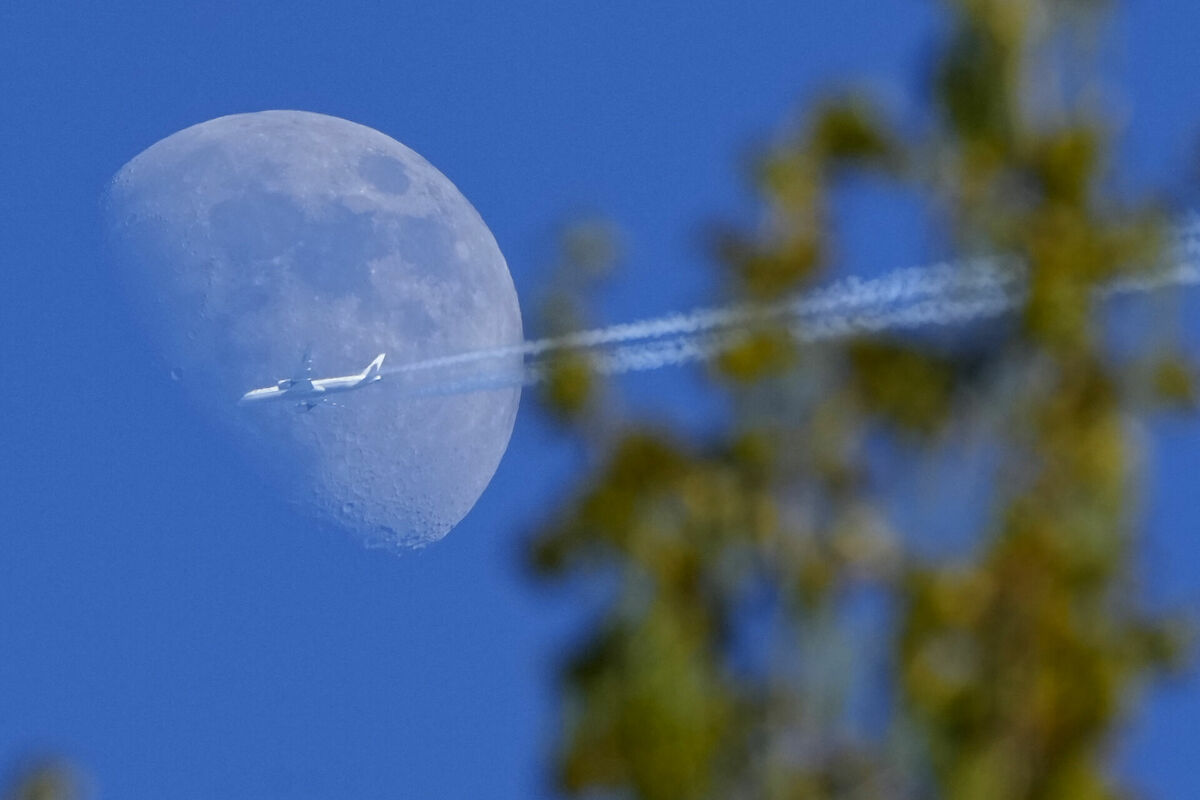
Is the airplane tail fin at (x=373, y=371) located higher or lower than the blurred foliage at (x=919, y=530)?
higher

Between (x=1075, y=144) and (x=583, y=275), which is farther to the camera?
(x=583, y=275)

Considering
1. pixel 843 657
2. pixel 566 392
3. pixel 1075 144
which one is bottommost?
pixel 843 657

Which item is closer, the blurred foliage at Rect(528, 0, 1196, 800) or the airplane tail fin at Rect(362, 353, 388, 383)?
the blurred foliage at Rect(528, 0, 1196, 800)

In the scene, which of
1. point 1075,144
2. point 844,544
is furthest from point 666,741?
point 1075,144

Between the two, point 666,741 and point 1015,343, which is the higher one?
point 1015,343

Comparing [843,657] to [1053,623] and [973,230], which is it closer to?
[1053,623]

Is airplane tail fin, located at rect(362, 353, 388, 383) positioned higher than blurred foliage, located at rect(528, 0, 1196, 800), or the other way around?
airplane tail fin, located at rect(362, 353, 388, 383)

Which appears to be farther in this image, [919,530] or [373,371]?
[373,371]

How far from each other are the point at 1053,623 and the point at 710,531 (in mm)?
3347

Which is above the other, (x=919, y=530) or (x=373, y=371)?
(x=373, y=371)

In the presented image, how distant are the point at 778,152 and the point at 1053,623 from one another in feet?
17.1

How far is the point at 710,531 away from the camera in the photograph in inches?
927

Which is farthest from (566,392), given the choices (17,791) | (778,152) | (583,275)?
(17,791)

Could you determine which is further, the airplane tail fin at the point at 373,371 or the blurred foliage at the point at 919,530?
the airplane tail fin at the point at 373,371
